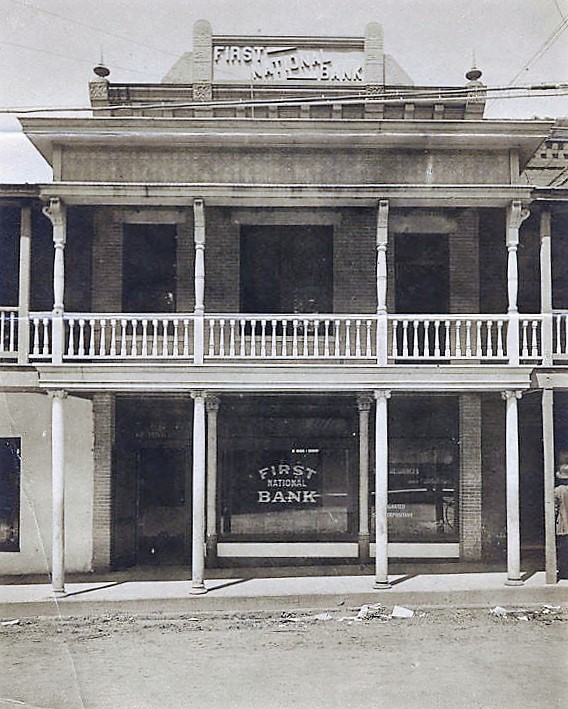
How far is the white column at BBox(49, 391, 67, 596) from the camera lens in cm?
1299

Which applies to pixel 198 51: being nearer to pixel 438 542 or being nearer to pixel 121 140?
pixel 121 140

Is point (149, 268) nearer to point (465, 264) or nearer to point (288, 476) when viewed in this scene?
point (288, 476)

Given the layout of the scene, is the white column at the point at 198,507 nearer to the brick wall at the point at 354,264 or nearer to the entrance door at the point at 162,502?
the entrance door at the point at 162,502

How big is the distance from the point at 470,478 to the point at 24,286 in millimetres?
8446

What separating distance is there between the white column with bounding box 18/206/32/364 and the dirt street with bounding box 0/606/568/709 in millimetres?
4481

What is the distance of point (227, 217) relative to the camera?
15.5 meters

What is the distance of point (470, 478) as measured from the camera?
615 inches

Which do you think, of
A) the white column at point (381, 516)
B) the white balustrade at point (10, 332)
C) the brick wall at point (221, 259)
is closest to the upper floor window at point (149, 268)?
the brick wall at point (221, 259)

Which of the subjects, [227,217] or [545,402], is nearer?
[545,402]

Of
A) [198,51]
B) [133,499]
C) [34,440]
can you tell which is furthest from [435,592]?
[198,51]

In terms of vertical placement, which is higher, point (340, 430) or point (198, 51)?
point (198, 51)

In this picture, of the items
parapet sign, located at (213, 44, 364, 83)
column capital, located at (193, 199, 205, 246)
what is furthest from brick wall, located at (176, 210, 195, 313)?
parapet sign, located at (213, 44, 364, 83)

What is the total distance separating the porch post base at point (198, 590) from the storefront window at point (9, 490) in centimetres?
377

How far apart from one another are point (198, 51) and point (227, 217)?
3.87 metres
